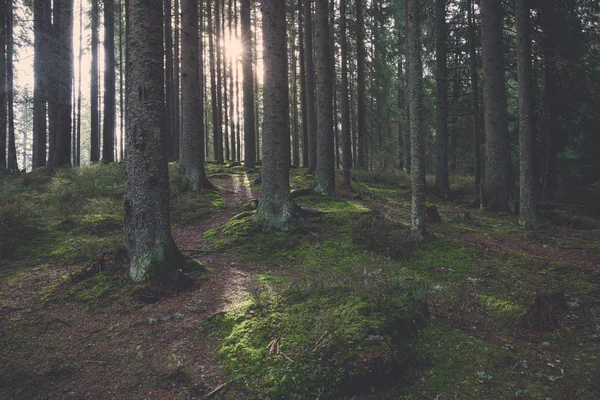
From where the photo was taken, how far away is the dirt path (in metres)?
3.46

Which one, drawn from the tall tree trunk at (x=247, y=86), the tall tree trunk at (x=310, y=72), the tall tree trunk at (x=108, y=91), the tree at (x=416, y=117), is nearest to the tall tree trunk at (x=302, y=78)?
the tall tree trunk at (x=310, y=72)

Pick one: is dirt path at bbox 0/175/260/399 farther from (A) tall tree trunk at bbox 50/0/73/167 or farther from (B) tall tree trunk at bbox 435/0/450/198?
(A) tall tree trunk at bbox 50/0/73/167

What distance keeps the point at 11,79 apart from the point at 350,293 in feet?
65.8

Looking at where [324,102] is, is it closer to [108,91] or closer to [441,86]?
[441,86]

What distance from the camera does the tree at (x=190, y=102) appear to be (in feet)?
38.0

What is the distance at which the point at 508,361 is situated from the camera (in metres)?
3.52

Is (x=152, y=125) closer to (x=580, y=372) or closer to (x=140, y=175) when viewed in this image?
(x=140, y=175)

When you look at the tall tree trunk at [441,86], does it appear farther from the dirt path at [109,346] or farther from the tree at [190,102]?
the dirt path at [109,346]

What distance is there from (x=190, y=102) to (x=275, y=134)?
4.97 m

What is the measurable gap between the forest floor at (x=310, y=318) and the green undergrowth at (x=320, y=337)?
2cm

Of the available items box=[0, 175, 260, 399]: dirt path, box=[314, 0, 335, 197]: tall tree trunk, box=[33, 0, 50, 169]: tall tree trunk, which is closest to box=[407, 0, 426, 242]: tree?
box=[0, 175, 260, 399]: dirt path

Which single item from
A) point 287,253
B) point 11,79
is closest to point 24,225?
point 287,253

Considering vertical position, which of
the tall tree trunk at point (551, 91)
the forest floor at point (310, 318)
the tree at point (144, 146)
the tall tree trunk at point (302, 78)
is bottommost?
the forest floor at point (310, 318)

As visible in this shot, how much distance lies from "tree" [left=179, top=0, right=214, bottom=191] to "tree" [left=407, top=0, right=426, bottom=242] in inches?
302
